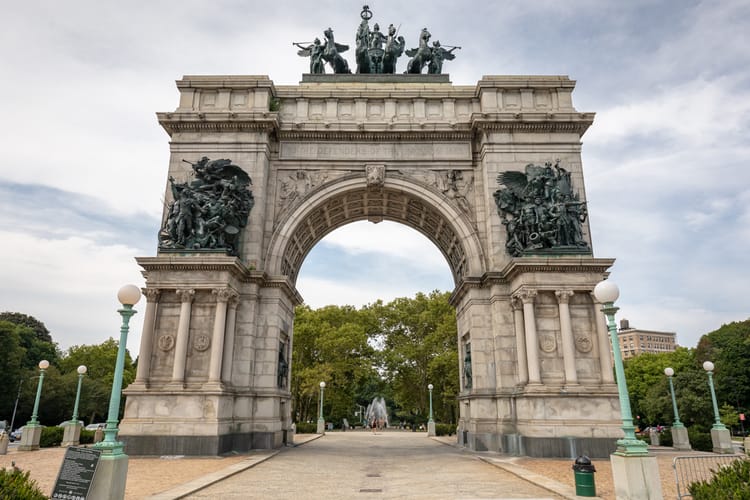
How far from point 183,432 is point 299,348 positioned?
31109 millimetres

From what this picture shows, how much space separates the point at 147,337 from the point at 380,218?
45.1ft

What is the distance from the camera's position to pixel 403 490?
1123cm

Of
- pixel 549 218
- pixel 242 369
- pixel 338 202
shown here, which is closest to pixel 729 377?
pixel 549 218

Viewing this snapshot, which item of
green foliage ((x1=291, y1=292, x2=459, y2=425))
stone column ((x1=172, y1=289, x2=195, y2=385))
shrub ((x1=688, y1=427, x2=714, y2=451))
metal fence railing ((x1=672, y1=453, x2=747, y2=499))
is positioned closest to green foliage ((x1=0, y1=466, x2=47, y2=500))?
metal fence railing ((x1=672, y1=453, x2=747, y2=499))

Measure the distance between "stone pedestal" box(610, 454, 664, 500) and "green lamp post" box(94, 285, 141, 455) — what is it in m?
9.85

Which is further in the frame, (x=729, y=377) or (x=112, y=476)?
(x=729, y=377)

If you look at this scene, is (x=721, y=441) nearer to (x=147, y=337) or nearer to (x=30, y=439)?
(x=147, y=337)

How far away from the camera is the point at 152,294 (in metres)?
19.6

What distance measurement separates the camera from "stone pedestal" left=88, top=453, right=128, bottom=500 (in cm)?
870

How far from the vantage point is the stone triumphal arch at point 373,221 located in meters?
18.6

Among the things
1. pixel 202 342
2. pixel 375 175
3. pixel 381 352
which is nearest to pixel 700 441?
pixel 375 175

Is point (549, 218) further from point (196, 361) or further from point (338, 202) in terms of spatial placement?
point (196, 361)

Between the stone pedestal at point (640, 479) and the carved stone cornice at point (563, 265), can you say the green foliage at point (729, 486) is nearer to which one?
the stone pedestal at point (640, 479)

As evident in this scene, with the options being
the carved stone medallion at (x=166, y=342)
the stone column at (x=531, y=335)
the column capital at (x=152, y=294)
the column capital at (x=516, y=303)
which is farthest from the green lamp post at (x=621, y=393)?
the column capital at (x=152, y=294)
